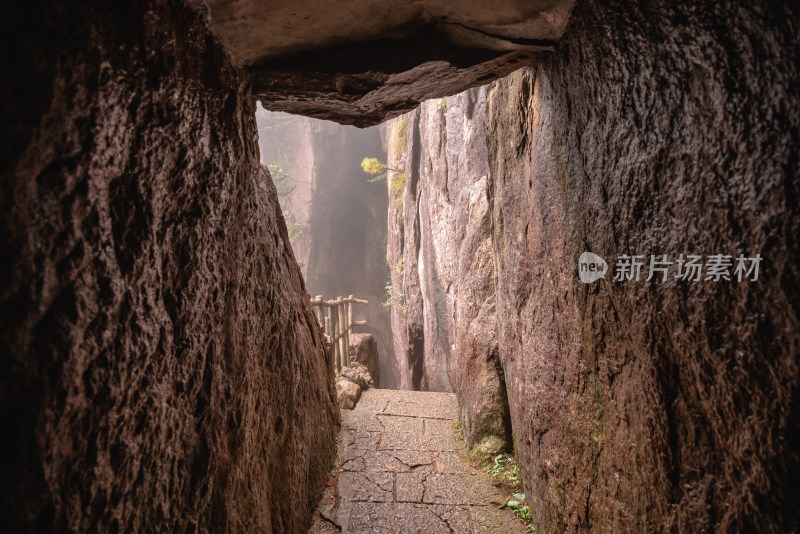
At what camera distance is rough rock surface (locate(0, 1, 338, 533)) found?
3.10 ft

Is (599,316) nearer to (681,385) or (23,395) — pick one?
(681,385)

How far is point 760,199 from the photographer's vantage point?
3.57 ft

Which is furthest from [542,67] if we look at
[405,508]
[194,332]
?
[405,508]

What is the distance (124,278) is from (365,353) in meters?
9.47

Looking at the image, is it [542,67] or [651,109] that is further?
[542,67]

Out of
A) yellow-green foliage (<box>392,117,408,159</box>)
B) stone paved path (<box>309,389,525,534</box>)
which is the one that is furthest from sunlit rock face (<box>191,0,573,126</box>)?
A: yellow-green foliage (<box>392,117,408,159</box>)

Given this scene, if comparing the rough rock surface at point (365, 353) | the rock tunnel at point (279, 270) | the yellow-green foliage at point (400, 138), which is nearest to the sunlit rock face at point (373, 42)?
the rock tunnel at point (279, 270)

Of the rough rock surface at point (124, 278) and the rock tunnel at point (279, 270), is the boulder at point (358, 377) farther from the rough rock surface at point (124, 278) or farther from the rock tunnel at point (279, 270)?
the rough rock surface at point (124, 278)

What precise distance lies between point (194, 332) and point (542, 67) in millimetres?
2550

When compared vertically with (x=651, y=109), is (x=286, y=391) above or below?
below

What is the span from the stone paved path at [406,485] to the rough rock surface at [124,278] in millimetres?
1416

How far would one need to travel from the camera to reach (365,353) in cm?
1041

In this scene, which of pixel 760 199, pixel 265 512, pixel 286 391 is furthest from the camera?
pixel 286 391

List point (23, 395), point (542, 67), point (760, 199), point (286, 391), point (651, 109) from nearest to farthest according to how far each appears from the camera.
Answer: point (23, 395)
point (760, 199)
point (651, 109)
point (542, 67)
point (286, 391)
